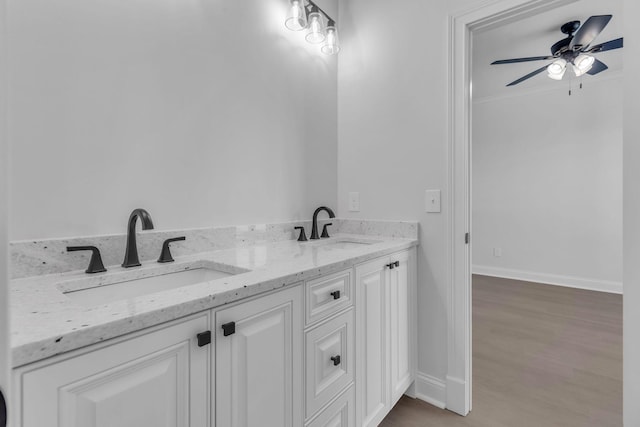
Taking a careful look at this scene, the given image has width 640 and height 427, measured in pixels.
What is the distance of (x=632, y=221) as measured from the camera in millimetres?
814

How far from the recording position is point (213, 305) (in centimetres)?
75

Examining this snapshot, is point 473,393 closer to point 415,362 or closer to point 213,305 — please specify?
point 415,362

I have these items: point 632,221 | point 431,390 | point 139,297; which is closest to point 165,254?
point 139,297

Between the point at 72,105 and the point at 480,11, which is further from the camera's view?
the point at 480,11

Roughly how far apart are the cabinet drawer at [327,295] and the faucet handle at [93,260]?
0.66 meters

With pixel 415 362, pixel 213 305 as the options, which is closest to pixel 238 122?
pixel 213 305

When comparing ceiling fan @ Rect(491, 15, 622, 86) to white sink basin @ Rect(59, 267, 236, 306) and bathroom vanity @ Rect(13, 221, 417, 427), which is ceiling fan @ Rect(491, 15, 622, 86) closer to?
bathroom vanity @ Rect(13, 221, 417, 427)

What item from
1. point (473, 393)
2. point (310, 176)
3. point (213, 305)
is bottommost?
point (473, 393)

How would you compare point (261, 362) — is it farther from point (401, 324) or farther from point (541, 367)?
point (541, 367)

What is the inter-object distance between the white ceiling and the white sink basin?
6.30ft

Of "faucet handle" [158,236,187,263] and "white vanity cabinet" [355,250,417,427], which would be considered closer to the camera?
"faucet handle" [158,236,187,263]

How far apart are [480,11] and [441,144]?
68cm

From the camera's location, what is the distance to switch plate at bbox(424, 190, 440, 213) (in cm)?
170

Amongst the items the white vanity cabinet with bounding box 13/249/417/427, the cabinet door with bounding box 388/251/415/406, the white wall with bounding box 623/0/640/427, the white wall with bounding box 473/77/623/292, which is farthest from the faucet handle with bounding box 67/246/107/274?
the white wall with bounding box 473/77/623/292
